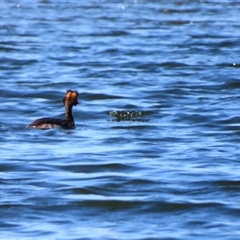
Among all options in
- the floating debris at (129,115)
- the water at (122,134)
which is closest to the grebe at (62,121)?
the water at (122,134)

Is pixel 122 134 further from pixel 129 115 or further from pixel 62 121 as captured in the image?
pixel 129 115

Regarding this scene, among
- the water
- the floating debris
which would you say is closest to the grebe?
the water

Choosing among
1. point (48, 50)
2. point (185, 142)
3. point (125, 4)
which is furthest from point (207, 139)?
point (125, 4)

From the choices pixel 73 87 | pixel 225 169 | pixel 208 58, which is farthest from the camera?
pixel 208 58

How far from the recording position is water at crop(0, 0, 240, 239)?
10.3m

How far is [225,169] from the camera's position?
12.6 meters

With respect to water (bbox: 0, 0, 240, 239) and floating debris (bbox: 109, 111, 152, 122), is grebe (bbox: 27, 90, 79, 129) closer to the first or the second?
water (bbox: 0, 0, 240, 239)

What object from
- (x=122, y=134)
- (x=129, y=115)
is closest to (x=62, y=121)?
(x=122, y=134)

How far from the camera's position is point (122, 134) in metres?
15.5

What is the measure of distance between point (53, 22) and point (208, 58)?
11008 millimetres

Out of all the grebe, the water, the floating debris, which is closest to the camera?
the water

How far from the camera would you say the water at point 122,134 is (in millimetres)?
10289

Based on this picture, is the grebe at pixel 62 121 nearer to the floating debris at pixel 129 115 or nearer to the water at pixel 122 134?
the water at pixel 122 134

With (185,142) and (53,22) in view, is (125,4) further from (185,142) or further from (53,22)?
(185,142)
